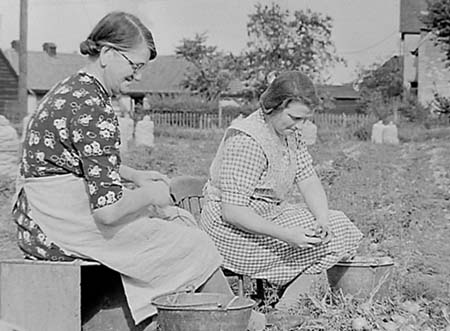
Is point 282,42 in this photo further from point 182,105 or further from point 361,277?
point 361,277

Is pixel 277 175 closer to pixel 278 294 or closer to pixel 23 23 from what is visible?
pixel 278 294

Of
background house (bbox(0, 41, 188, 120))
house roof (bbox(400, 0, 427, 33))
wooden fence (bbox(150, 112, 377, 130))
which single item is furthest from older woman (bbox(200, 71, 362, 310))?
background house (bbox(0, 41, 188, 120))

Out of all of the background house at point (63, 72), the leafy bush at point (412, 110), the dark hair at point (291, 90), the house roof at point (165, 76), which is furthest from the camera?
the house roof at point (165, 76)

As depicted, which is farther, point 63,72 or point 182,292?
point 63,72

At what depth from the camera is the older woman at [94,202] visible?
306 cm

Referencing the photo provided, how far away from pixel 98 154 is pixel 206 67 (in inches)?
1808

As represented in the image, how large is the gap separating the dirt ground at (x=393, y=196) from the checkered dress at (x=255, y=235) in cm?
59

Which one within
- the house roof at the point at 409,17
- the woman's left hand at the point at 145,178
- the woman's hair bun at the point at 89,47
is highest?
the house roof at the point at 409,17

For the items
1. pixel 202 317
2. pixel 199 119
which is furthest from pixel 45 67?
pixel 202 317

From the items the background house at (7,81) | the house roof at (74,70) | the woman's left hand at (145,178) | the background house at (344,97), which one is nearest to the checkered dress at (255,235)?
the woman's left hand at (145,178)

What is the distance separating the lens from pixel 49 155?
3.11m

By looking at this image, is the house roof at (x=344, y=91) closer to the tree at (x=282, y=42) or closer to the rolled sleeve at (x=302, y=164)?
the tree at (x=282, y=42)

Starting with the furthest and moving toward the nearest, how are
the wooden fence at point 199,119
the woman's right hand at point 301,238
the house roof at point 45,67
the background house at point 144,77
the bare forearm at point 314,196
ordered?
the house roof at point 45,67 < the background house at point 144,77 < the wooden fence at point 199,119 < the bare forearm at point 314,196 < the woman's right hand at point 301,238

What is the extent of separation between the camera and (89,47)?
10.4 ft
